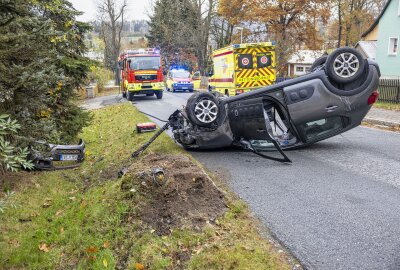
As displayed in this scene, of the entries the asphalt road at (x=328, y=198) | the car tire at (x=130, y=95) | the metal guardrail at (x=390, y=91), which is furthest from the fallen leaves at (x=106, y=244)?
the car tire at (x=130, y=95)

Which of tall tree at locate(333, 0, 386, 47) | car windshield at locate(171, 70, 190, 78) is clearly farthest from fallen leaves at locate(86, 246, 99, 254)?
tall tree at locate(333, 0, 386, 47)

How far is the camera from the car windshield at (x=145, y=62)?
24.8 metres

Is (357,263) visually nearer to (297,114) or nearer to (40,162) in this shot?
(297,114)

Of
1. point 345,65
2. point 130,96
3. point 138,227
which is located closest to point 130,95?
point 130,96

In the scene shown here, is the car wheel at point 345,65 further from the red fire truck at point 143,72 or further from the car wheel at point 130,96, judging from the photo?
the car wheel at point 130,96

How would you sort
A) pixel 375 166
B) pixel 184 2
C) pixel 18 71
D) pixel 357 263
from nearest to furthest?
pixel 357 263 < pixel 18 71 < pixel 375 166 < pixel 184 2

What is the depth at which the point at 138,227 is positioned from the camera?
438 centimetres

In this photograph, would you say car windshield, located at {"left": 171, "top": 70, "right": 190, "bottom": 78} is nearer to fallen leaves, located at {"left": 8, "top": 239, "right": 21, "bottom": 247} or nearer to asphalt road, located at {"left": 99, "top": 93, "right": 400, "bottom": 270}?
asphalt road, located at {"left": 99, "top": 93, "right": 400, "bottom": 270}

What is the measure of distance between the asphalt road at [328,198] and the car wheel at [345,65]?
1627mm

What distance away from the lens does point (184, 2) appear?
47.8 m

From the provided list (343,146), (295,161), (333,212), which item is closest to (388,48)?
(343,146)

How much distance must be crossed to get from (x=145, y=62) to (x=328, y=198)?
70.2ft

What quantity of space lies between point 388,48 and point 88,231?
1241 inches

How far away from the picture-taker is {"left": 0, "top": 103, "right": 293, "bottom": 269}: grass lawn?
3752 mm
